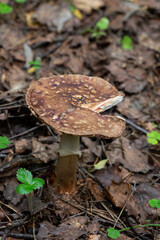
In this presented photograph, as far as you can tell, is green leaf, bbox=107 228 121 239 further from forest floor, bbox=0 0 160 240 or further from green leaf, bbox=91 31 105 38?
green leaf, bbox=91 31 105 38

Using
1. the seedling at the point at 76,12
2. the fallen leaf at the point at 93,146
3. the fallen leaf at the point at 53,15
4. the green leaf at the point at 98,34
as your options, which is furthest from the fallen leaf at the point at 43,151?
the seedling at the point at 76,12

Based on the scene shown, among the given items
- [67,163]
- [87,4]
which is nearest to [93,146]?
[67,163]

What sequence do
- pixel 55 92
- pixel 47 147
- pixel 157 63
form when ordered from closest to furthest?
pixel 55 92 < pixel 47 147 < pixel 157 63

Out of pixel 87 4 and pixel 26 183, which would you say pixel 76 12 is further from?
pixel 26 183

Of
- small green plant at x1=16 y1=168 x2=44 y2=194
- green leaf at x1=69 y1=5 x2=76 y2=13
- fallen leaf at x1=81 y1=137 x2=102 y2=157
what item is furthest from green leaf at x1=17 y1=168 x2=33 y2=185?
green leaf at x1=69 y1=5 x2=76 y2=13

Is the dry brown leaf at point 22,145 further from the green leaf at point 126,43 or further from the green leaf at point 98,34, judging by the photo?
the green leaf at point 126,43

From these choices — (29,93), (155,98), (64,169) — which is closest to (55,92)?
(29,93)

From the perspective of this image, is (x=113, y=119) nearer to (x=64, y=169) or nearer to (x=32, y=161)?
(x=64, y=169)
